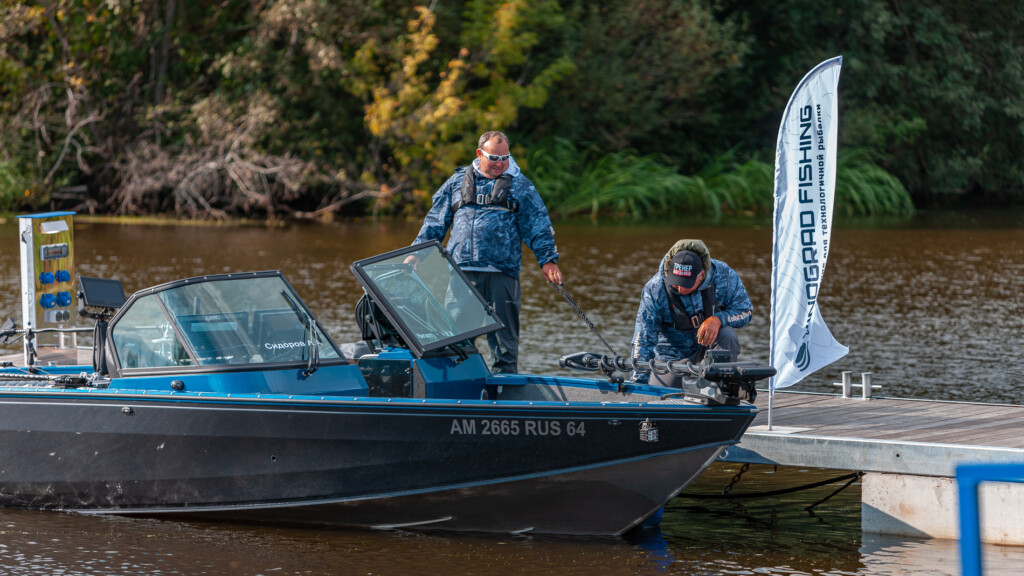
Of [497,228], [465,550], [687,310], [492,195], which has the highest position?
[492,195]

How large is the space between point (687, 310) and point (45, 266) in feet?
18.9

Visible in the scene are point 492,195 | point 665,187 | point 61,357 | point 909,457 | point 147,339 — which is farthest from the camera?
point 665,187

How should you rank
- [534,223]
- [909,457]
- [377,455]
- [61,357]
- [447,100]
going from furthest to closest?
[447,100], [61,357], [534,223], [909,457], [377,455]

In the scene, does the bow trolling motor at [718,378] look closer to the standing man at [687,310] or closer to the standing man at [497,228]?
the standing man at [687,310]

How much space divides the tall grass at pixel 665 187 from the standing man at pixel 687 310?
2249 centimetres

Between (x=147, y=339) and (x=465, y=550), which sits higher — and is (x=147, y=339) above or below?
above

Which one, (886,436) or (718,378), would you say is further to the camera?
(886,436)

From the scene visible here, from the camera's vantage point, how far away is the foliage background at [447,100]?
29656 millimetres

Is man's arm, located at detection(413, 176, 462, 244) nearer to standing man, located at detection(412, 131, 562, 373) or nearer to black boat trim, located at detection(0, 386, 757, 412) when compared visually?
standing man, located at detection(412, 131, 562, 373)

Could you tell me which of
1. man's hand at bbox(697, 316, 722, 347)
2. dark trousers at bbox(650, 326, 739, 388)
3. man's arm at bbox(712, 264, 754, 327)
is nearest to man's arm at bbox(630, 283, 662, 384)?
dark trousers at bbox(650, 326, 739, 388)

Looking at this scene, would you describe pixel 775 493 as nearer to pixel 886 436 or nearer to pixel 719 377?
pixel 886 436

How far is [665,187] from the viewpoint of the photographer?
32.6 meters

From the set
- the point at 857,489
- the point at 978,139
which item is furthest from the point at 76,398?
the point at 978,139

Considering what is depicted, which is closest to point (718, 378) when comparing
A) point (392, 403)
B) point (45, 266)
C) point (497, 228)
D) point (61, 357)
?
Result: point (392, 403)
